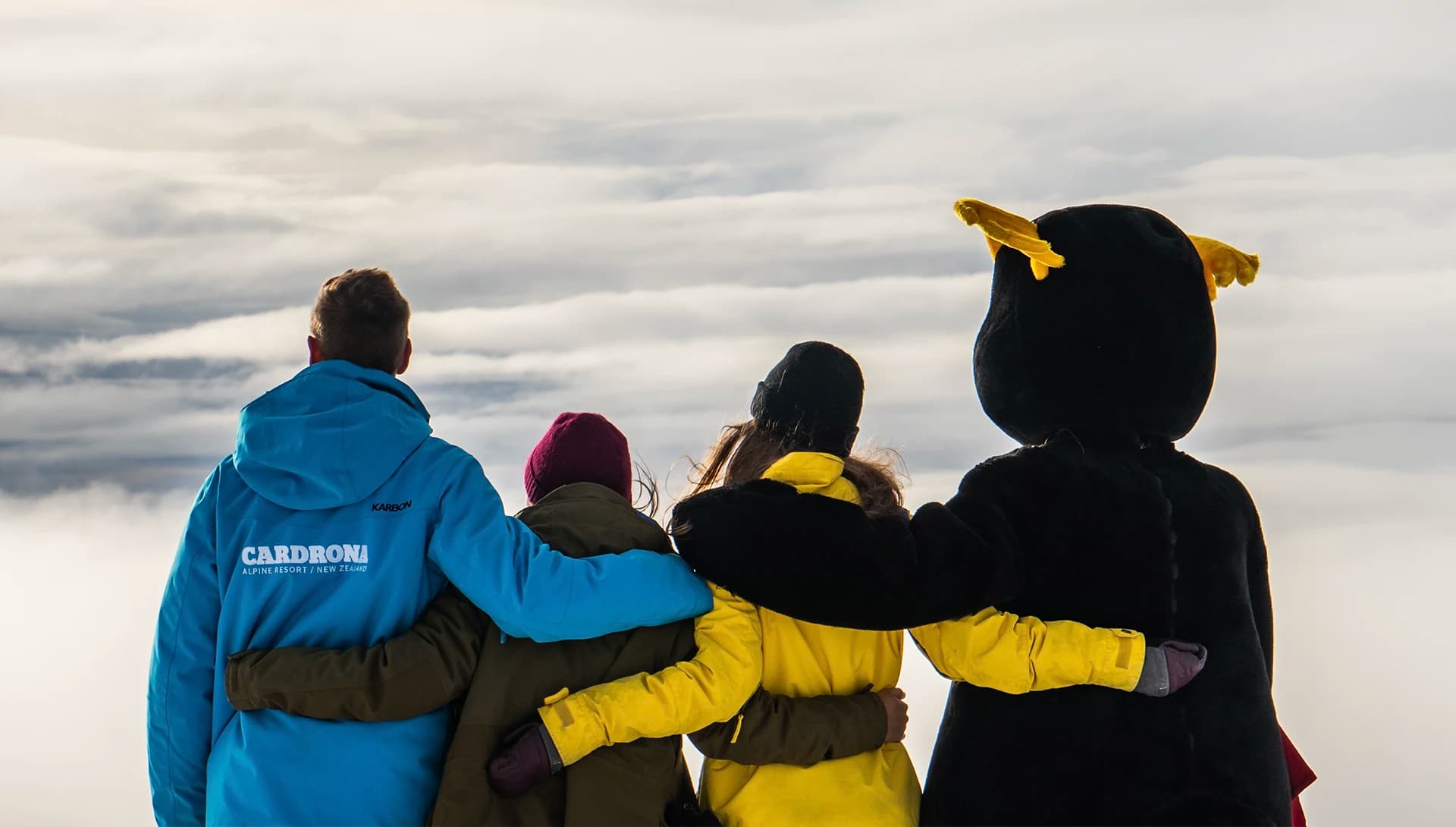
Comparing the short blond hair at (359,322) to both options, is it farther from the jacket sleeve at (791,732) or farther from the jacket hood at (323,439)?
the jacket sleeve at (791,732)

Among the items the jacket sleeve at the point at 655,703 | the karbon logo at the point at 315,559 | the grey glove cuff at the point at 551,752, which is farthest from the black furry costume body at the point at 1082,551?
the karbon logo at the point at 315,559

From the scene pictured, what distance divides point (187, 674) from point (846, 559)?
1921mm

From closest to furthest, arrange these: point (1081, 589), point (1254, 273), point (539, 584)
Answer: point (539, 584) < point (1081, 589) < point (1254, 273)

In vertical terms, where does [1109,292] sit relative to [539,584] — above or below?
above

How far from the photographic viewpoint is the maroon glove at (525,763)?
3.61m

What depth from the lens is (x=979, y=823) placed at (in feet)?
12.6

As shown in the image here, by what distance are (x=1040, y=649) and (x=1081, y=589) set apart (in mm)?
253

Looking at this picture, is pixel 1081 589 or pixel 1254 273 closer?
pixel 1081 589

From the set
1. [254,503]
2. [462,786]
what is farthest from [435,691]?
[254,503]

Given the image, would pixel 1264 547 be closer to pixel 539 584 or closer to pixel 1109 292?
pixel 1109 292

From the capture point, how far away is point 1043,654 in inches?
148

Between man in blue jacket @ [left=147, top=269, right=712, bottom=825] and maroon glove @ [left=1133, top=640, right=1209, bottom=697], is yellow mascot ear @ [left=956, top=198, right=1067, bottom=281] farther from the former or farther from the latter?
man in blue jacket @ [left=147, top=269, right=712, bottom=825]

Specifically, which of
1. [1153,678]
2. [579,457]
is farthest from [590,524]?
[1153,678]

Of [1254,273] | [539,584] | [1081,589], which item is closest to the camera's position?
[539,584]
